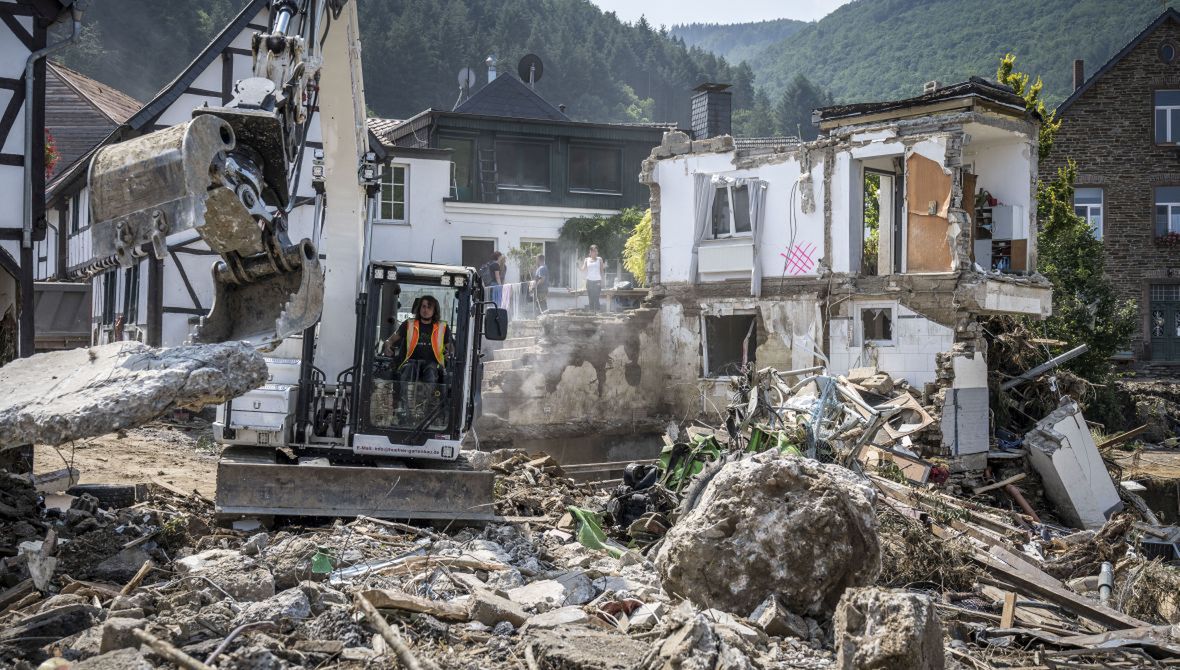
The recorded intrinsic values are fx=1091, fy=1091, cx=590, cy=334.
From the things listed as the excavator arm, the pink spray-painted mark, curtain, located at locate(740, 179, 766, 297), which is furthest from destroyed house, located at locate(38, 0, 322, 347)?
the excavator arm

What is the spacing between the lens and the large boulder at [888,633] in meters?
5.65

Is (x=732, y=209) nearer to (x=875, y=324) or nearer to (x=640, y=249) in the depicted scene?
Answer: (x=875, y=324)

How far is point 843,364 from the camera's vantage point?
744 inches

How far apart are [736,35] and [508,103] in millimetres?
132618

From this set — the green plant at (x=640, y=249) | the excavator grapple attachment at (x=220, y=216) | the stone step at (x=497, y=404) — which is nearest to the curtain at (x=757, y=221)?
the stone step at (x=497, y=404)

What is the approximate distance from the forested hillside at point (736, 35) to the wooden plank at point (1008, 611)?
468 ft

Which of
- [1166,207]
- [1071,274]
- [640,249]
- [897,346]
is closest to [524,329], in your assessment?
[640,249]

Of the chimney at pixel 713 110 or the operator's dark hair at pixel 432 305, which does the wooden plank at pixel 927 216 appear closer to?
the operator's dark hair at pixel 432 305

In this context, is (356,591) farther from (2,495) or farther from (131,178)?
(2,495)

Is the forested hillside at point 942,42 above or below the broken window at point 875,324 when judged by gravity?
above

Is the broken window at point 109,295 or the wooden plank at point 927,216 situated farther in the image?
the broken window at point 109,295

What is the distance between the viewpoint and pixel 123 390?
5.95 m

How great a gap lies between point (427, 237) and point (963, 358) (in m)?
14.3

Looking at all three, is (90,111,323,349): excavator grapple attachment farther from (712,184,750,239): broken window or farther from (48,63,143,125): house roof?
(48,63,143,125): house roof
